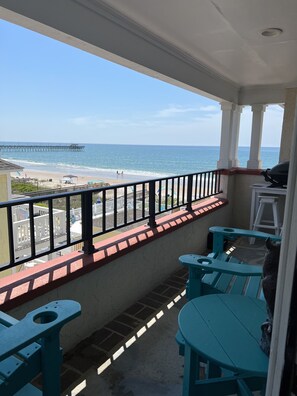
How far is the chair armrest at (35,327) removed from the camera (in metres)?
0.96

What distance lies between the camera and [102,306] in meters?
2.20

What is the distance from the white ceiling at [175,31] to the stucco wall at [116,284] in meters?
1.66

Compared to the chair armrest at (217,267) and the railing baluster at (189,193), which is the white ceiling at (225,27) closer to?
the railing baluster at (189,193)

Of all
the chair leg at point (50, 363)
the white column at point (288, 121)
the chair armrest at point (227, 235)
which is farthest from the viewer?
the white column at point (288, 121)

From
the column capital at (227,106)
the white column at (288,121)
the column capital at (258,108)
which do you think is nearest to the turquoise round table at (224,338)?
the white column at (288,121)

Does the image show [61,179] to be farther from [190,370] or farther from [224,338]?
[224,338]

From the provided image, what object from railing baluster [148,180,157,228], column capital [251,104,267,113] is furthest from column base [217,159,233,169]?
railing baluster [148,180,157,228]

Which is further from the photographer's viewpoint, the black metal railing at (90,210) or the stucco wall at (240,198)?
the stucco wall at (240,198)

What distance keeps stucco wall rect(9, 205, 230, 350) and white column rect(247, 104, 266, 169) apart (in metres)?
2.20

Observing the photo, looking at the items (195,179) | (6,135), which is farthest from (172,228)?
(6,135)

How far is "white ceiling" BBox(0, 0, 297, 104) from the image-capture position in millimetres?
1820

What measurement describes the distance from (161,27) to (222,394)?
2.61 metres

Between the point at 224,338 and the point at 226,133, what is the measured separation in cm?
416

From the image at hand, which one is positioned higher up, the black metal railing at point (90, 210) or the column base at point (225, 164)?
the column base at point (225, 164)
